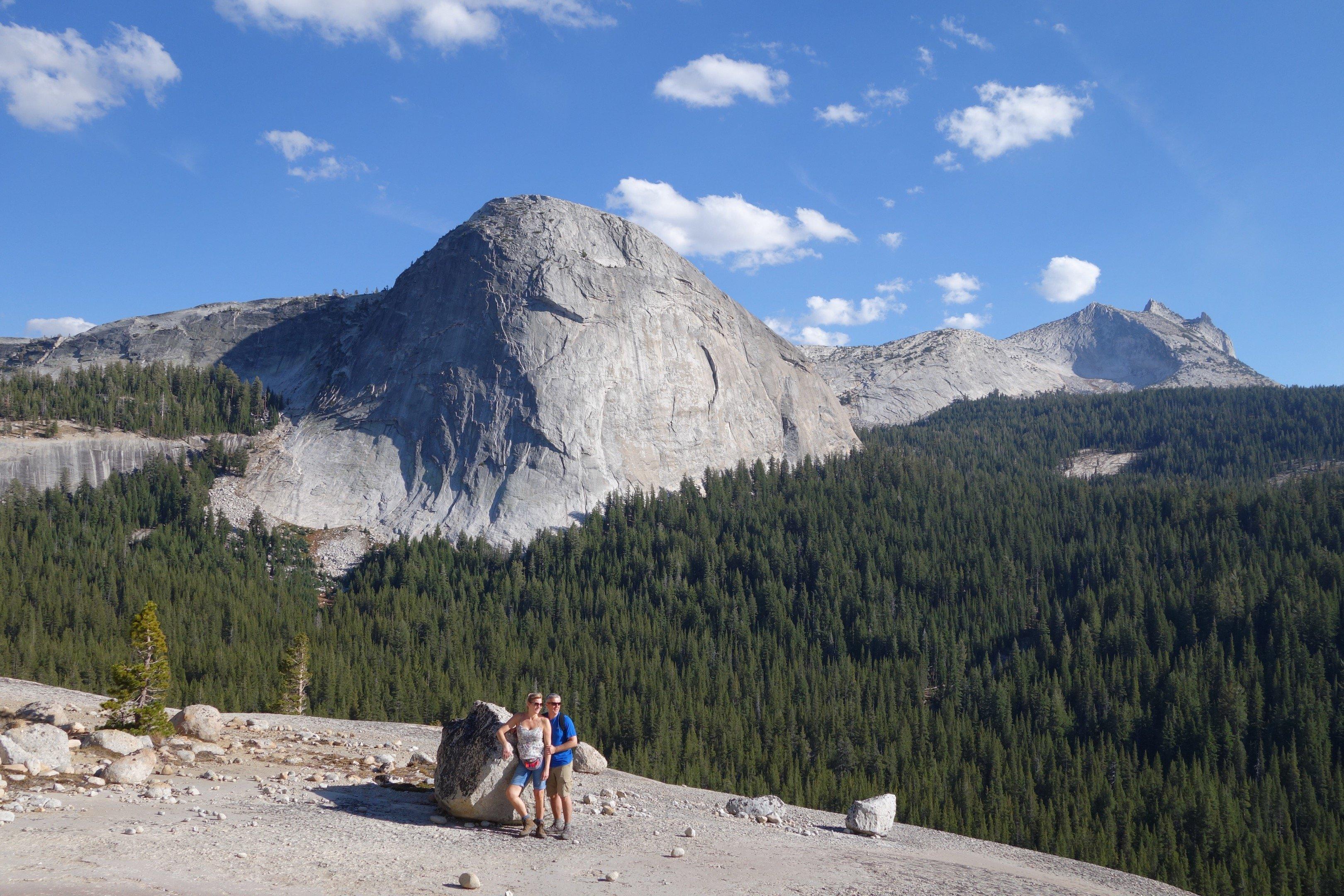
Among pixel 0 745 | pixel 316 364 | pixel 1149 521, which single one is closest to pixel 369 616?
pixel 316 364

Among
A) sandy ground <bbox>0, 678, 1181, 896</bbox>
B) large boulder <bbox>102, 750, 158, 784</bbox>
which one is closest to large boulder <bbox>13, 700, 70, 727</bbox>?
sandy ground <bbox>0, 678, 1181, 896</bbox>

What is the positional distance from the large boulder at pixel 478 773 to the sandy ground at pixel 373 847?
0.38m

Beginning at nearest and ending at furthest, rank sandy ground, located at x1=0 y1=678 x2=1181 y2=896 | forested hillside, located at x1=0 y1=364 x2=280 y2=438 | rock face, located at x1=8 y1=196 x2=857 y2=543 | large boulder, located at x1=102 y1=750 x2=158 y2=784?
sandy ground, located at x1=0 y1=678 x2=1181 y2=896
large boulder, located at x1=102 y1=750 x2=158 y2=784
forested hillside, located at x1=0 y1=364 x2=280 y2=438
rock face, located at x1=8 y1=196 x2=857 y2=543

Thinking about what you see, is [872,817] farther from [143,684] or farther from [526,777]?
[143,684]

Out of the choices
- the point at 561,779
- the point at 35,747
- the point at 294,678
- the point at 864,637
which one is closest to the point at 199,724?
the point at 35,747

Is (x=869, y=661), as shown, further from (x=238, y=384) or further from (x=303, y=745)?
(x=238, y=384)

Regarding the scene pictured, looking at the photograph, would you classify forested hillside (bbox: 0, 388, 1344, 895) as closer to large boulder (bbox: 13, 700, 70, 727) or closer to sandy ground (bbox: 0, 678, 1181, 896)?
large boulder (bbox: 13, 700, 70, 727)

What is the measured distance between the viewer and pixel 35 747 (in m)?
19.5

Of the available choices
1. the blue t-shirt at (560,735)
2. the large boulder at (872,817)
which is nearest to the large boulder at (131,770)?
the blue t-shirt at (560,735)

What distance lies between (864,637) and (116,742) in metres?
95.0

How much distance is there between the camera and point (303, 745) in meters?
27.4

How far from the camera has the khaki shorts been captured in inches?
731

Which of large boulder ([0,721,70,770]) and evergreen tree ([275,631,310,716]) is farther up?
large boulder ([0,721,70,770])

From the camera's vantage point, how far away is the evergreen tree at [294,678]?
54.3 meters
